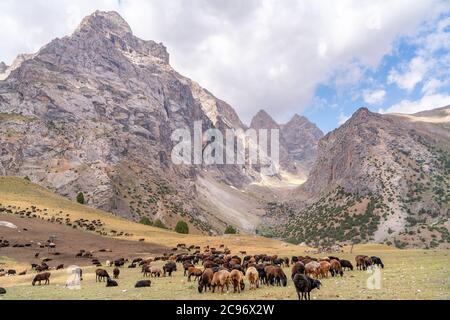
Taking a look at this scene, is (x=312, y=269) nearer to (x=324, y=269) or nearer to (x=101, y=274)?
(x=324, y=269)

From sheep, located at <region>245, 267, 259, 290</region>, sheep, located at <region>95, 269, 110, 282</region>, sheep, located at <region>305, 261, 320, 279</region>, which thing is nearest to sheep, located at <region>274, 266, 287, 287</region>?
sheep, located at <region>245, 267, 259, 290</region>

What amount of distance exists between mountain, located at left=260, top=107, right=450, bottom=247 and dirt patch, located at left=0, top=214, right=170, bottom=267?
8823 cm

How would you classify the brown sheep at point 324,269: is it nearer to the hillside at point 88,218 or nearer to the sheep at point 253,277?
the sheep at point 253,277

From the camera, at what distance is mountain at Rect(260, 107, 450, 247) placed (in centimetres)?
13688

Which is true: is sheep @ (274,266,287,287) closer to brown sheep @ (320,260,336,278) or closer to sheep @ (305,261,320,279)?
sheep @ (305,261,320,279)

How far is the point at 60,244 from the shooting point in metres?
70.3

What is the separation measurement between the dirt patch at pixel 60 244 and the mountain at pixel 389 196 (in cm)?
8823

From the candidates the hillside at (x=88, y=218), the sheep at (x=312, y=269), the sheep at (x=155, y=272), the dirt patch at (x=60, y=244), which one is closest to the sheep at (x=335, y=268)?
the sheep at (x=312, y=269)

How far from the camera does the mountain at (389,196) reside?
449 ft

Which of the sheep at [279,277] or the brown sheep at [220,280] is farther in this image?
the sheep at [279,277]

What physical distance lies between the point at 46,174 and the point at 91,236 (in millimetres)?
93170

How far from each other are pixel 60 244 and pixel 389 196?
123m

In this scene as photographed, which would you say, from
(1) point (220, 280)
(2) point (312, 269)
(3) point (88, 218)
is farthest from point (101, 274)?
(3) point (88, 218)
